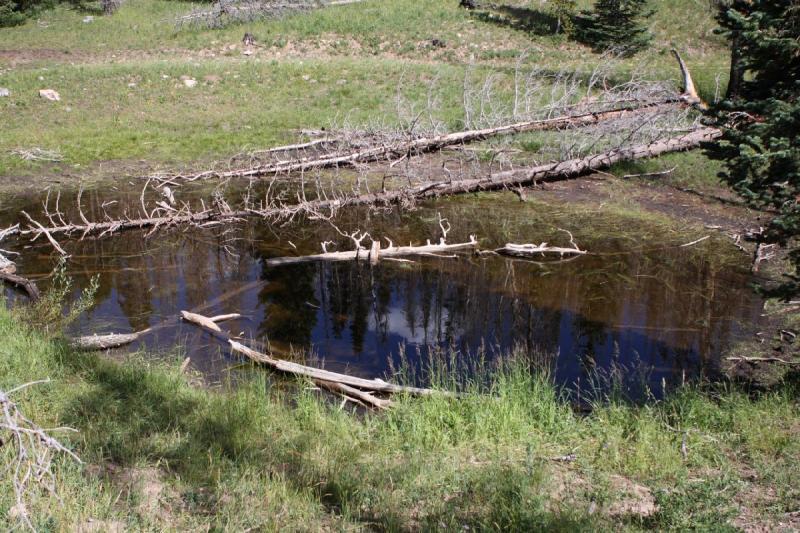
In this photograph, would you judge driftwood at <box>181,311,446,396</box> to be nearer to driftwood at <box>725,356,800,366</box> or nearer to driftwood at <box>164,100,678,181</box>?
driftwood at <box>725,356,800,366</box>

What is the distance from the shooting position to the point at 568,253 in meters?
11.9

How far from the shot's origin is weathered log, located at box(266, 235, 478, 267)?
37.9ft

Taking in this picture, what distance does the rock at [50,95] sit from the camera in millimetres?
20547

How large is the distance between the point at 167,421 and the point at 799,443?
5.36m

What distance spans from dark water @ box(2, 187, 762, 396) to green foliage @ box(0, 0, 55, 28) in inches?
925

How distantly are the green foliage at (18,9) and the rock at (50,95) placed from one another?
558 inches

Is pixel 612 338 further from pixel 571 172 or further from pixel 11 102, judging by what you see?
pixel 11 102

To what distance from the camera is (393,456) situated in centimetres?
600

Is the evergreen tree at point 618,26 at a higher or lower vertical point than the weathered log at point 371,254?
higher

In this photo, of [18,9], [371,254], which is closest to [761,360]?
[371,254]

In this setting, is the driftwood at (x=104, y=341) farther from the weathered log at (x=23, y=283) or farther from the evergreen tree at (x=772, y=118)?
the evergreen tree at (x=772, y=118)

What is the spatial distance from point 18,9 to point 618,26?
90.3 feet

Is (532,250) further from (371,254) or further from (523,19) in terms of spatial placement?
(523,19)

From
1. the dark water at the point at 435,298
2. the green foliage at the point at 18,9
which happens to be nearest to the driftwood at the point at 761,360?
the dark water at the point at 435,298
